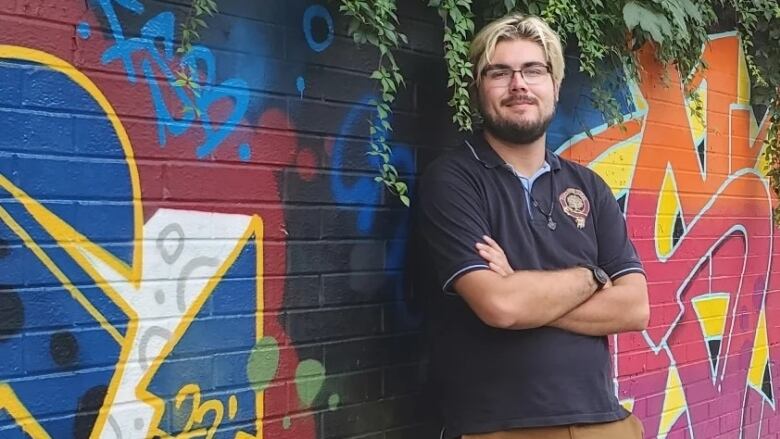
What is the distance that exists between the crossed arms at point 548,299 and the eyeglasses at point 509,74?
614 mm

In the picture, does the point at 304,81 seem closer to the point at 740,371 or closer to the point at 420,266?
the point at 420,266

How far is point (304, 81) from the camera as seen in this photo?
272 centimetres

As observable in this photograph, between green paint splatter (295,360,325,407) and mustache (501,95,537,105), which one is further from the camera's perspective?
mustache (501,95,537,105)

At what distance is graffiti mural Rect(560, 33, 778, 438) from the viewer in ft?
13.3

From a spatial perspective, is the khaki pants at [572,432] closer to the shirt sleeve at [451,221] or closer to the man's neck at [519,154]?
the shirt sleeve at [451,221]

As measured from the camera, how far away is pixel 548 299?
2592mm

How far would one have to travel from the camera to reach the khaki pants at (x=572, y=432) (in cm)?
261

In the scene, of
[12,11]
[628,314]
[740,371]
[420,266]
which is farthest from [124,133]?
[740,371]

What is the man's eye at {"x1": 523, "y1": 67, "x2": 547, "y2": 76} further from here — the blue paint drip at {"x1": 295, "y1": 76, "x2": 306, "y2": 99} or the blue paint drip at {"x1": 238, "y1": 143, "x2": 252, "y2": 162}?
the blue paint drip at {"x1": 238, "y1": 143, "x2": 252, "y2": 162}

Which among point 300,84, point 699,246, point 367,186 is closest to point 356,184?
point 367,186

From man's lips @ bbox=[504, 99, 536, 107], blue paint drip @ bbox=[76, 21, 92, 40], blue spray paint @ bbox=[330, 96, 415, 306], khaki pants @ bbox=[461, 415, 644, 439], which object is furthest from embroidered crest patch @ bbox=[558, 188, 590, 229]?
blue paint drip @ bbox=[76, 21, 92, 40]

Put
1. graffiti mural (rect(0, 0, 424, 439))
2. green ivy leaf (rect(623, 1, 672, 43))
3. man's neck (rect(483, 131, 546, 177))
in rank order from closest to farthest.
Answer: graffiti mural (rect(0, 0, 424, 439)), man's neck (rect(483, 131, 546, 177)), green ivy leaf (rect(623, 1, 672, 43))

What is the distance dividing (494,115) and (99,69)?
133cm

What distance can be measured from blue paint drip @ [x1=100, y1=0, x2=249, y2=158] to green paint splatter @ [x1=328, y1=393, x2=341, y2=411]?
0.96 metres
